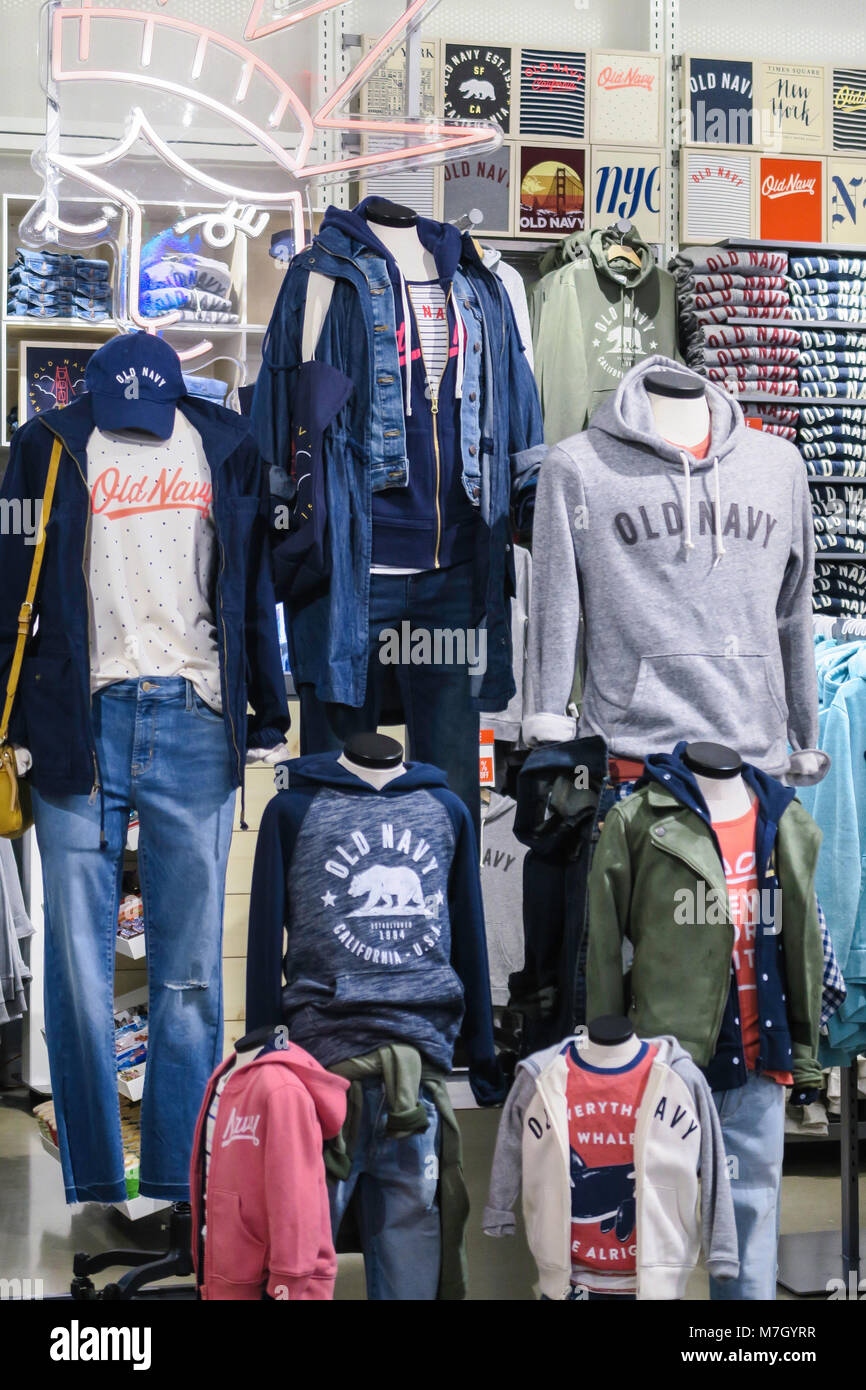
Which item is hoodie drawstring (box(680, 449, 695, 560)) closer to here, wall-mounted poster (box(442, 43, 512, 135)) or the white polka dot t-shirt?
the white polka dot t-shirt

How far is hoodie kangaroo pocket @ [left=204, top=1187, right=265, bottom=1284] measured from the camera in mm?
2230

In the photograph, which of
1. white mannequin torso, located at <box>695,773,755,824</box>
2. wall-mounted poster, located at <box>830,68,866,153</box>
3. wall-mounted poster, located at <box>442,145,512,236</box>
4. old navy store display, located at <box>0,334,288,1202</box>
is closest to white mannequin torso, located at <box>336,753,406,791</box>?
old navy store display, located at <box>0,334,288,1202</box>

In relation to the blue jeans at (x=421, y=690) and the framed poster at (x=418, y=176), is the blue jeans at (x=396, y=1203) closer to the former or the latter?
the blue jeans at (x=421, y=690)

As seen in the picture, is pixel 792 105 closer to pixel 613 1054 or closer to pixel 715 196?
pixel 715 196

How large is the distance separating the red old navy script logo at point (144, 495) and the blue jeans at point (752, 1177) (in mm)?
1377

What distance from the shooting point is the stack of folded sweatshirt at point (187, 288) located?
366 cm

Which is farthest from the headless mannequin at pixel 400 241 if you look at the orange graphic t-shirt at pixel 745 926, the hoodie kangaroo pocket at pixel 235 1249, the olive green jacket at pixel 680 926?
the hoodie kangaroo pocket at pixel 235 1249

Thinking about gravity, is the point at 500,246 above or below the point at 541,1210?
above

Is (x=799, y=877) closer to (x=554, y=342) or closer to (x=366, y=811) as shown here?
(x=366, y=811)

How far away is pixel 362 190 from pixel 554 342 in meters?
0.85

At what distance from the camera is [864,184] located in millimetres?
4906

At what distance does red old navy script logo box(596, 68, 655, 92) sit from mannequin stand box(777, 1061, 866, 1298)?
9.94ft

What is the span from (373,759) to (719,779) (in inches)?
23.0
